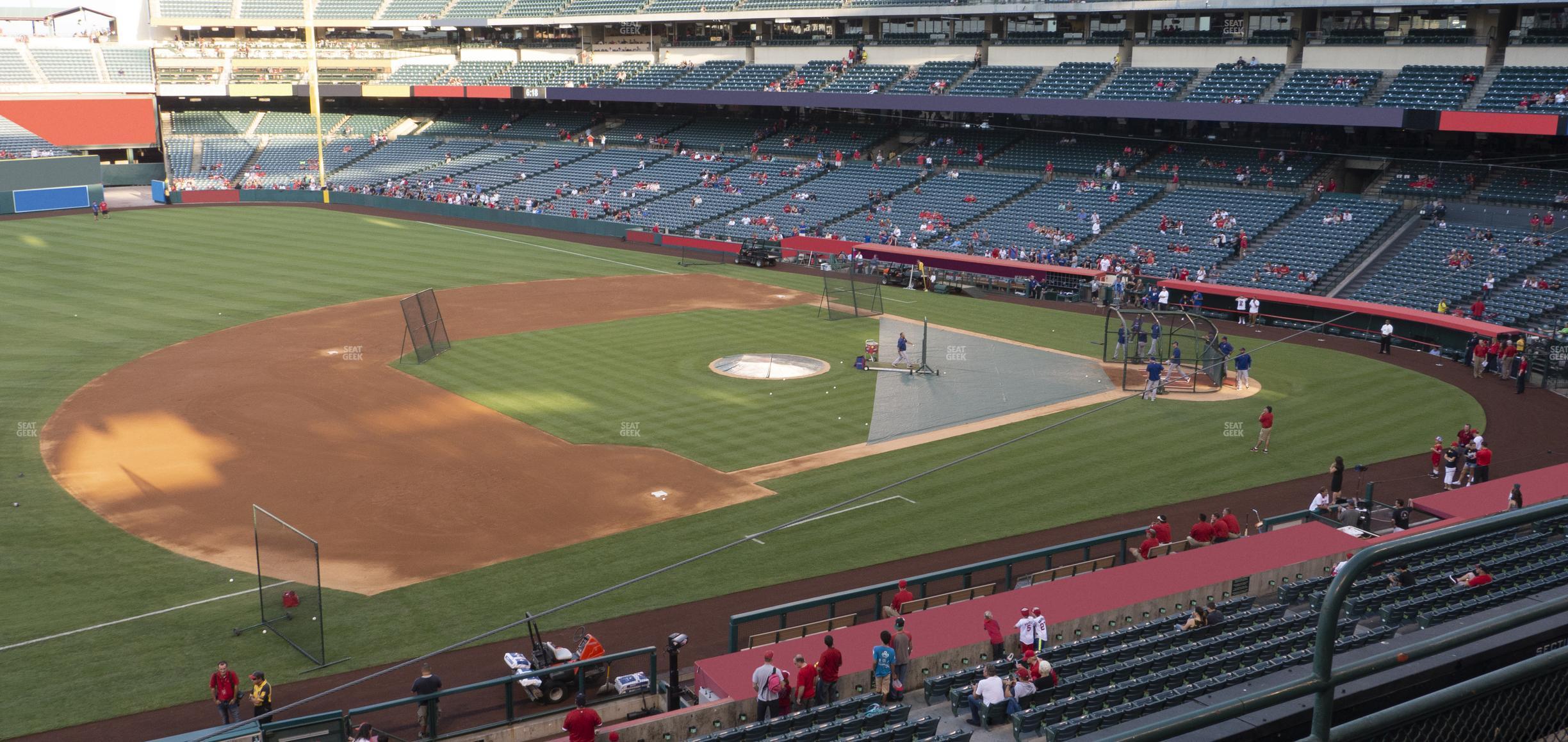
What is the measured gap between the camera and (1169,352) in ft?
128

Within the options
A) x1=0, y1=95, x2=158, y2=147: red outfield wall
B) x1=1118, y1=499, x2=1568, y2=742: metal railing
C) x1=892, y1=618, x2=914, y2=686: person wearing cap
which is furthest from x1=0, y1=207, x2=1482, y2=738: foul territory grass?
x1=0, y1=95, x2=158, y2=147: red outfield wall

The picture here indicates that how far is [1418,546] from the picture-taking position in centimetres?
387

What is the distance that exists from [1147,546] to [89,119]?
9477 centimetres

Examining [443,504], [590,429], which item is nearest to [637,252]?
[590,429]

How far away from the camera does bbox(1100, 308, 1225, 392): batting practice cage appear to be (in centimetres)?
3566

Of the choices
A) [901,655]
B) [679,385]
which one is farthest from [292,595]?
[679,385]

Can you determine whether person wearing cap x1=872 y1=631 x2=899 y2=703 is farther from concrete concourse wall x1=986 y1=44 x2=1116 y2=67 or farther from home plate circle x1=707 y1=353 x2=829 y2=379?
concrete concourse wall x1=986 y1=44 x2=1116 y2=67

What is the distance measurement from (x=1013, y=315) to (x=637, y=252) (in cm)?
2407

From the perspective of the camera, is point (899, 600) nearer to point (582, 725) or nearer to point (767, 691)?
point (767, 691)

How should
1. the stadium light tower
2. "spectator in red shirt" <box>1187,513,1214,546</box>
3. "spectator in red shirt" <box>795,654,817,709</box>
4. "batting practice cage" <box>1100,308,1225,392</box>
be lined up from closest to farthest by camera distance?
1. "spectator in red shirt" <box>795,654,817,709</box>
2. "spectator in red shirt" <box>1187,513,1214,546</box>
3. "batting practice cage" <box>1100,308,1225,392</box>
4. the stadium light tower

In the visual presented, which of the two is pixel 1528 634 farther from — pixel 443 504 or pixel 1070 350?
pixel 1070 350

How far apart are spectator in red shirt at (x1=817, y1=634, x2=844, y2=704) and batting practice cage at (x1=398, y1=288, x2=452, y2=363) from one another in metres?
25.7

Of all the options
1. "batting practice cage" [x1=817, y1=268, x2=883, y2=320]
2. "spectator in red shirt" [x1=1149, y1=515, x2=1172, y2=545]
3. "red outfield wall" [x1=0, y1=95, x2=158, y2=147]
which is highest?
"red outfield wall" [x1=0, y1=95, x2=158, y2=147]

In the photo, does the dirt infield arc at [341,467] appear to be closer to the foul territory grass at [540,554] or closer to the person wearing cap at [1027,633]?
the foul territory grass at [540,554]
